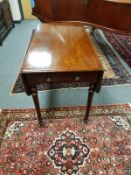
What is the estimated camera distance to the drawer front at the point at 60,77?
1.12 meters

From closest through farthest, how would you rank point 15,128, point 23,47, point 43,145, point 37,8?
point 43,145 → point 15,128 → point 37,8 → point 23,47

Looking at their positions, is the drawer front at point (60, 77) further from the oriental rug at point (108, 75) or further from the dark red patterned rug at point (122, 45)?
the dark red patterned rug at point (122, 45)

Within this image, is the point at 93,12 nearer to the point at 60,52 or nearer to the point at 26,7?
the point at 60,52

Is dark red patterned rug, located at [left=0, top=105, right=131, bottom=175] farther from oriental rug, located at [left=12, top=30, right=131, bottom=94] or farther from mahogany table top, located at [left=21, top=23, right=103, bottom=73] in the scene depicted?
mahogany table top, located at [left=21, top=23, right=103, bottom=73]

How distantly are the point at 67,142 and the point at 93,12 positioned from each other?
142 centimetres

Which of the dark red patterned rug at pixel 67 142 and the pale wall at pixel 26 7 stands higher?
the pale wall at pixel 26 7

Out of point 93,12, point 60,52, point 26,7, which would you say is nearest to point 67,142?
point 60,52

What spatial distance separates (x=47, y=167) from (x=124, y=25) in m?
1.64

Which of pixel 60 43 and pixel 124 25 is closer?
pixel 60 43

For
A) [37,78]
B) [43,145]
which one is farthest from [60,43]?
[43,145]

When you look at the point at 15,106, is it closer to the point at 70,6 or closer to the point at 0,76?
the point at 0,76

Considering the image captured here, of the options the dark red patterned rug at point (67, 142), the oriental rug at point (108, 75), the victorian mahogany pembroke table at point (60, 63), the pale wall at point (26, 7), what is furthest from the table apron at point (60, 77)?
the pale wall at point (26, 7)

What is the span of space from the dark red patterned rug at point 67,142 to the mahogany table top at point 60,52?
606mm

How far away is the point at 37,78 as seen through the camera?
1.13 meters
